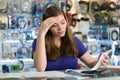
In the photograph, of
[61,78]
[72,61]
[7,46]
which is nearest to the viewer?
[61,78]

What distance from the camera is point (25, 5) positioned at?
3.49 meters

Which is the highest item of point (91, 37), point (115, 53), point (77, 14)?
point (77, 14)

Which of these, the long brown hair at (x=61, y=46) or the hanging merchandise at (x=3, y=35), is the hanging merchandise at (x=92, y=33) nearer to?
the hanging merchandise at (x=3, y=35)

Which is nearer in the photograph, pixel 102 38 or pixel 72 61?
pixel 72 61

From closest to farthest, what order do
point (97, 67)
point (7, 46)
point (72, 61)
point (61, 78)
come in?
point (61, 78), point (97, 67), point (72, 61), point (7, 46)

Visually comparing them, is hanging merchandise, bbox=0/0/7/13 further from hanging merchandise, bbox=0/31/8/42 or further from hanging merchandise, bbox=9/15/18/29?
hanging merchandise, bbox=0/31/8/42

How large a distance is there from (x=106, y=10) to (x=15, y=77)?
2.54 m

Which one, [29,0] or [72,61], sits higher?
[29,0]

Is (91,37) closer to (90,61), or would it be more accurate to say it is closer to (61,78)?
(90,61)

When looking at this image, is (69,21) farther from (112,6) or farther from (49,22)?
(49,22)

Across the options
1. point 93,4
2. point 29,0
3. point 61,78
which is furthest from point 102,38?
point 61,78

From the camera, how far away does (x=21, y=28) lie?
11.3 feet

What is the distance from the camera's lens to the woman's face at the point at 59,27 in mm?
2223

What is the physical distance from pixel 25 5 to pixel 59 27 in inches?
54.5
